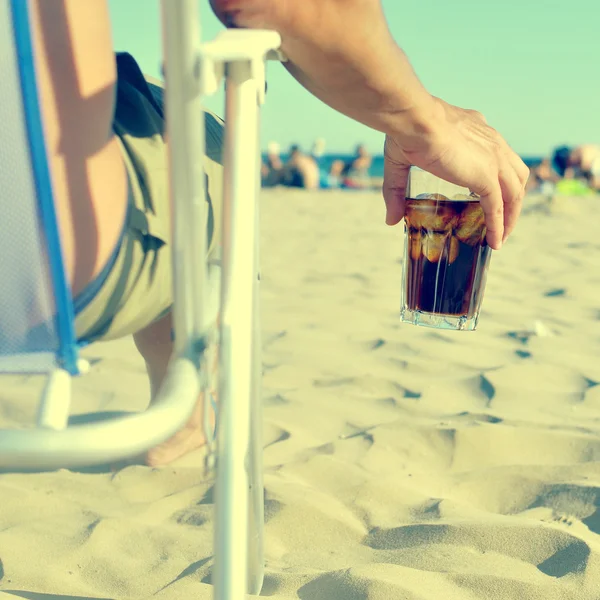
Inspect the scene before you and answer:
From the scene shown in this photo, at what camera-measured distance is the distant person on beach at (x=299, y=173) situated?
40.5 ft

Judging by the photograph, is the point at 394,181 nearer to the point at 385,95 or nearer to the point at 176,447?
the point at 385,95

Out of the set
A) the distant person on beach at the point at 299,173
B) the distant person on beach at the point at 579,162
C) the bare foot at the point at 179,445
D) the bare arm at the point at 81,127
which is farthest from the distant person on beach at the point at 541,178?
the bare arm at the point at 81,127

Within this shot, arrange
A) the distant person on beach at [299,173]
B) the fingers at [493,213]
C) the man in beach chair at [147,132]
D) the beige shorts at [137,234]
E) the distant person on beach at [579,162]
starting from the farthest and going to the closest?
1. the distant person on beach at [579,162]
2. the distant person on beach at [299,173]
3. the fingers at [493,213]
4. the beige shorts at [137,234]
5. the man in beach chair at [147,132]

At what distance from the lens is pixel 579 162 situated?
13.7 metres

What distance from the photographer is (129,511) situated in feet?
5.64

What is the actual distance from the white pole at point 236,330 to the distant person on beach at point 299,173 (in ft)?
38.1

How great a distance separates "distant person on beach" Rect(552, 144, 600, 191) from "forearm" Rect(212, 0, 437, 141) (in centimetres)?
1306

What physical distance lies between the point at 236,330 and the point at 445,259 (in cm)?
55

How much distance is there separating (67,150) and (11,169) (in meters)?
0.08

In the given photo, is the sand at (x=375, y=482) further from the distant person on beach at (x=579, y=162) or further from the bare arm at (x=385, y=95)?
the distant person on beach at (x=579, y=162)

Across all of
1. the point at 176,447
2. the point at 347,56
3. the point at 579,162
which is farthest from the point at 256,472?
the point at 579,162

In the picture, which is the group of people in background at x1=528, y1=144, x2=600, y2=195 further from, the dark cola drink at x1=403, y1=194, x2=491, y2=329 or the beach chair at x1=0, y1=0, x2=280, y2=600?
the beach chair at x1=0, y1=0, x2=280, y2=600

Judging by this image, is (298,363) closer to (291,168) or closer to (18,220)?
(18,220)

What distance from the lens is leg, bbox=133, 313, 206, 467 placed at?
1822 millimetres
